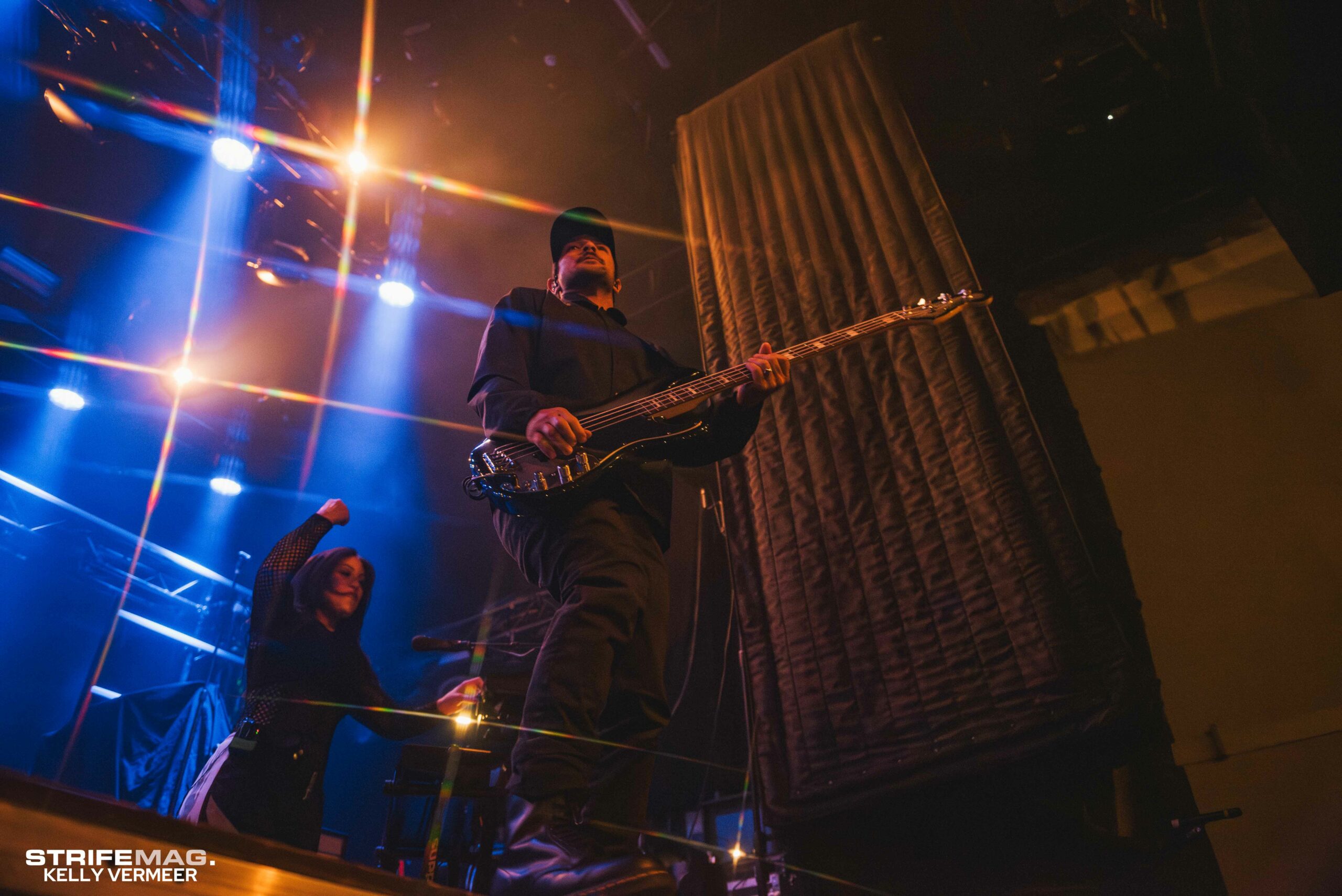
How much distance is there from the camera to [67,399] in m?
5.92

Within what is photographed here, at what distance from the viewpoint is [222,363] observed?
5.87 meters

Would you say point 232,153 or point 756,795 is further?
point 232,153

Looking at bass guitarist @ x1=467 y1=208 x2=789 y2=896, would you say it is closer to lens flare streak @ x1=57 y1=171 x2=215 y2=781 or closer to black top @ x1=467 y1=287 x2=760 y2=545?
black top @ x1=467 y1=287 x2=760 y2=545

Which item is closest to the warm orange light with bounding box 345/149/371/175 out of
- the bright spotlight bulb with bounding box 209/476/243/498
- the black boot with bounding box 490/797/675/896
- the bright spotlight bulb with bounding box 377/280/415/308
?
the bright spotlight bulb with bounding box 377/280/415/308

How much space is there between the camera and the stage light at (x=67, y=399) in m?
5.84

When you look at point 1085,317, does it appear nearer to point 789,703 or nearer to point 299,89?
point 789,703

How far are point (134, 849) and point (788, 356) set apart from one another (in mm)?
1922

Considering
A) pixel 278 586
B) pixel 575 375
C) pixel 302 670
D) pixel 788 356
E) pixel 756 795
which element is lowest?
pixel 756 795

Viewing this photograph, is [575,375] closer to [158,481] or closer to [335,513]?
[335,513]

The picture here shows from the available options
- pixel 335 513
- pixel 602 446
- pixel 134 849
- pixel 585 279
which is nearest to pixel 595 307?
pixel 585 279

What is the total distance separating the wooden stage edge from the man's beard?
179cm

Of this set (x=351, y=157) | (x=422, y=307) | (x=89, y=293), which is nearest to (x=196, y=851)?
(x=351, y=157)

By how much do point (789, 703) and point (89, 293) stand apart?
19.6 feet

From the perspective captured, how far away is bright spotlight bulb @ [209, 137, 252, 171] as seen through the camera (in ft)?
14.0
